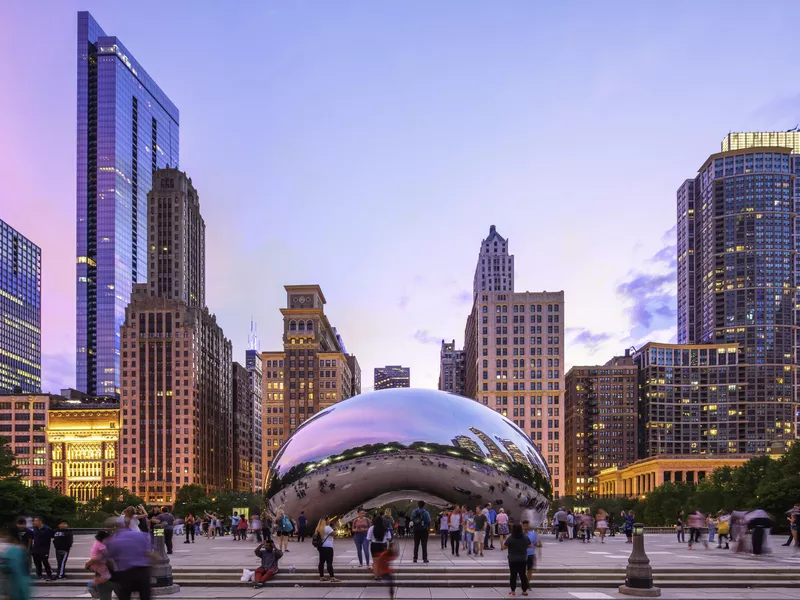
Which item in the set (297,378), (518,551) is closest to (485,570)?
(518,551)

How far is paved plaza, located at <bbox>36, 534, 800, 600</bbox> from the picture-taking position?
1633 cm

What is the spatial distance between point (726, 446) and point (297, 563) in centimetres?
20080

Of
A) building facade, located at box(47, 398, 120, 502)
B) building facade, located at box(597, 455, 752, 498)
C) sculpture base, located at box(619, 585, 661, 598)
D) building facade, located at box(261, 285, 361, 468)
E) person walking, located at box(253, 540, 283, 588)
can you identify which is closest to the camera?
sculpture base, located at box(619, 585, 661, 598)

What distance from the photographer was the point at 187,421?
162375 mm

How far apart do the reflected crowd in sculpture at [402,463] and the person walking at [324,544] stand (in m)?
11.3

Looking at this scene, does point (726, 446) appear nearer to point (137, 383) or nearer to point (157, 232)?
point (137, 383)

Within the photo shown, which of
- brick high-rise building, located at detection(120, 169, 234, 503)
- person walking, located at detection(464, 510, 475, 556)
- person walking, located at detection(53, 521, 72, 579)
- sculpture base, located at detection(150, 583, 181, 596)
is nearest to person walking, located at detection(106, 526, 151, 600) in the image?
sculpture base, located at detection(150, 583, 181, 596)

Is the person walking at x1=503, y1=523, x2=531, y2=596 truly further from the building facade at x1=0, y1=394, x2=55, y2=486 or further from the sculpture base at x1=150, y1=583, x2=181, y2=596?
the building facade at x1=0, y1=394, x2=55, y2=486

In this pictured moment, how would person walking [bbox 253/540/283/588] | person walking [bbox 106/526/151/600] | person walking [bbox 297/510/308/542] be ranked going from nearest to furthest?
person walking [bbox 106/526/151/600]
person walking [bbox 253/540/283/588]
person walking [bbox 297/510/308/542]

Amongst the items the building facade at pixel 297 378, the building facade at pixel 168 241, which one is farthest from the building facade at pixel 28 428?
the building facade at pixel 297 378

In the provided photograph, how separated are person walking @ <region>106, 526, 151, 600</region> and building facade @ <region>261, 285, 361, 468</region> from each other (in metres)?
151

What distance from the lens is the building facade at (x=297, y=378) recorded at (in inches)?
6442

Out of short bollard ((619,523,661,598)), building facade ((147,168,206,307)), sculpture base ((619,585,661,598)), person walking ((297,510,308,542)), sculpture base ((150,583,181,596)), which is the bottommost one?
person walking ((297,510,308,542))

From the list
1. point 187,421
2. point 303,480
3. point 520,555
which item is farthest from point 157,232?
point 520,555
